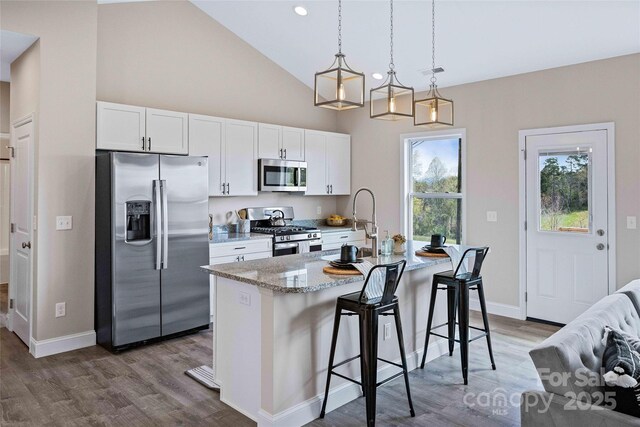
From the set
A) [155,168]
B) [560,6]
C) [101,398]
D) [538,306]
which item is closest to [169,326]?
[101,398]

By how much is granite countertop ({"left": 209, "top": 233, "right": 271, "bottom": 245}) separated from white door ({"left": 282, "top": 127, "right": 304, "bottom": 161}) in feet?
3.96

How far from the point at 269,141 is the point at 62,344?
3.16 meters

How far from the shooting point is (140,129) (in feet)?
14.9

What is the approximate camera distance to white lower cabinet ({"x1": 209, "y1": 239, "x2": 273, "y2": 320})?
15.6 feet

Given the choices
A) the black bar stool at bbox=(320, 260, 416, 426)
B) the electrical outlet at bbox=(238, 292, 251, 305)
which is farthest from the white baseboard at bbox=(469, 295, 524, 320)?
the electrical outlet at bbox=(238, 292, 251, 305)

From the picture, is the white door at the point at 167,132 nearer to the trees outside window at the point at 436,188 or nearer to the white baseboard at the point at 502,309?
the trees outside window at the point at 436,188

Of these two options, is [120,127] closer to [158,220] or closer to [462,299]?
[158,220]

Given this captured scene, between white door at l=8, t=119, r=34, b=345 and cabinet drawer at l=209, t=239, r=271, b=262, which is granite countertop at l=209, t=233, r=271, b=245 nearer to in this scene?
cabinet drawer at l=209, t=239, r=271, b=262

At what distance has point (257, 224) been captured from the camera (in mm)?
5941

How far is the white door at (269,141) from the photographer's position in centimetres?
564

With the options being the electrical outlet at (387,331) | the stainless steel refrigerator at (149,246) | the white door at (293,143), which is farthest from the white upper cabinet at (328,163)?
the electrical outlet at (387,331)

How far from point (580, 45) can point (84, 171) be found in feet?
15.8

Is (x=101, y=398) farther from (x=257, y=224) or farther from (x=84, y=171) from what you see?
(x=257, y=224)

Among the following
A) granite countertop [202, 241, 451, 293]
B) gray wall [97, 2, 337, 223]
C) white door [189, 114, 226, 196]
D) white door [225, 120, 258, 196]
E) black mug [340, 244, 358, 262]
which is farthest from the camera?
white door [225, 120, 258, 196]
